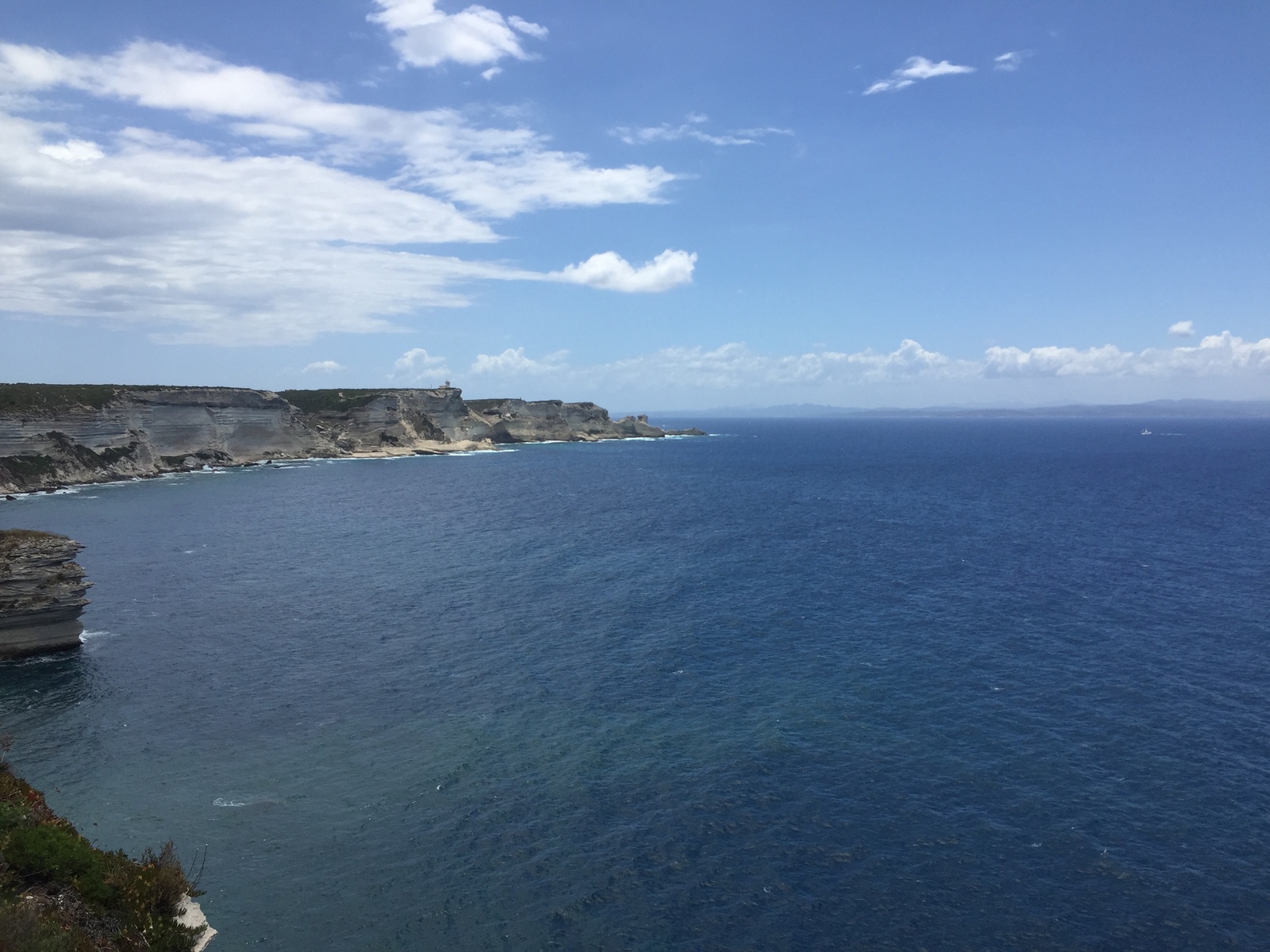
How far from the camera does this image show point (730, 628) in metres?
49.4

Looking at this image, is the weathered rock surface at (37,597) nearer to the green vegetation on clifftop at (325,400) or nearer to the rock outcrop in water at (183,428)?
the rock outcrop in water at (183,428)

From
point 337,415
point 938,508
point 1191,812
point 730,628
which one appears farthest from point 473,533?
point 337,415

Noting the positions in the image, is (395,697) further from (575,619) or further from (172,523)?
(172,523)

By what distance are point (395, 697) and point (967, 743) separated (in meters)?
26.5

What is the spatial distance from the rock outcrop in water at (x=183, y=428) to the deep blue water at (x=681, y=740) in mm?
54822

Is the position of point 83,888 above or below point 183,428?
below

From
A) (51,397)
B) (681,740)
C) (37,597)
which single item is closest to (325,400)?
(51,397)

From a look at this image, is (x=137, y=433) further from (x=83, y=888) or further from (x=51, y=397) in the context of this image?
(x=83, y=888)

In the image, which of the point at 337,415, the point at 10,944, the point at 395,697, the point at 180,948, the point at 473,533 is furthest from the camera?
the point at 337,415

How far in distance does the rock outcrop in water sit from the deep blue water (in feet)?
180

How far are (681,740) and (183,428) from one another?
13840 cm

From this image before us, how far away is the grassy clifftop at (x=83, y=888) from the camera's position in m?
18.3

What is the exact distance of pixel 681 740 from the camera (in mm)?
34000

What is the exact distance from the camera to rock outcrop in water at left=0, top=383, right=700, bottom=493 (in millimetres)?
115569
